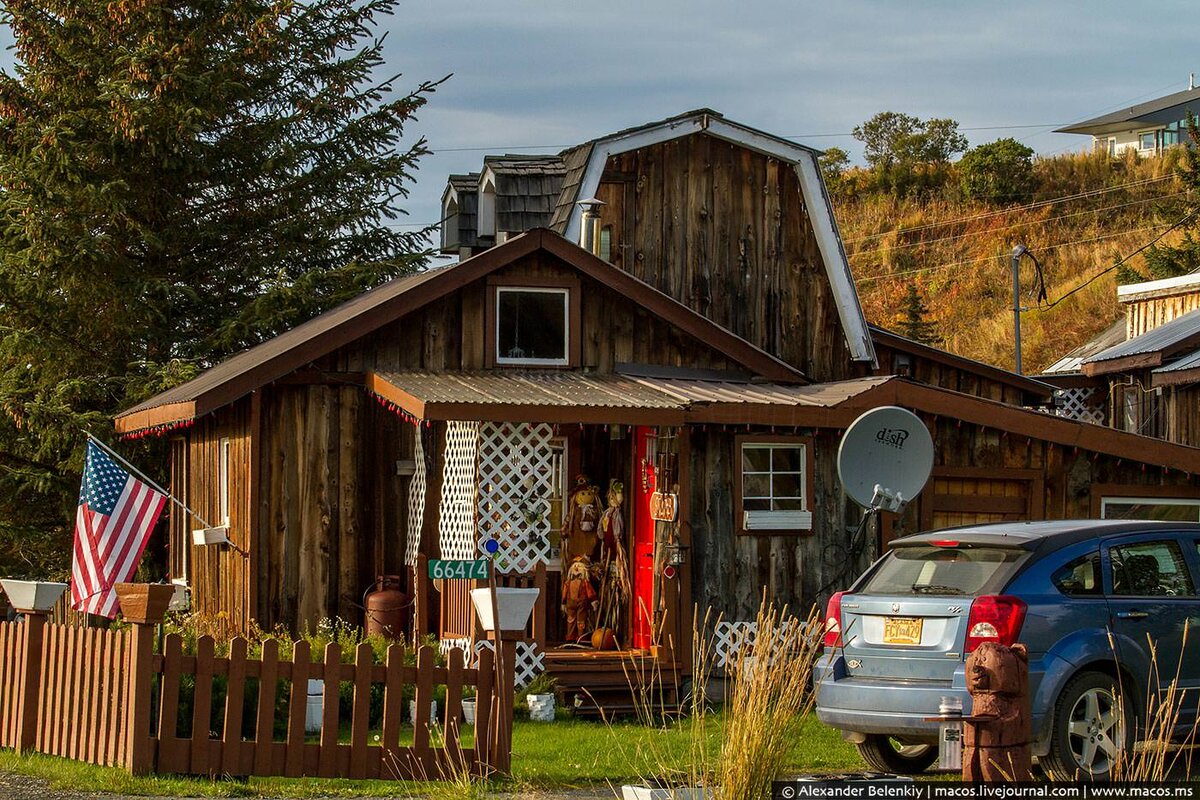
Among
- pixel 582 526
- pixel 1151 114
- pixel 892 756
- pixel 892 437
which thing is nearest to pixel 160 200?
pixel 582 526

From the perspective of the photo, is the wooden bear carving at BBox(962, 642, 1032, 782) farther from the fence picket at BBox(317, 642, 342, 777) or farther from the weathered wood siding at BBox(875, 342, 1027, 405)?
the weathered wood siding at BBox(875, 342, 1027, 405)

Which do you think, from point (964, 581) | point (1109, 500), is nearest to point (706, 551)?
point (1109, 500)

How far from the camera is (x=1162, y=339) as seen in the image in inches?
994

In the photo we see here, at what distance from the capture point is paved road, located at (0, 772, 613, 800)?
32.3 ft

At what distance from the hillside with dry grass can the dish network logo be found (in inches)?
1282

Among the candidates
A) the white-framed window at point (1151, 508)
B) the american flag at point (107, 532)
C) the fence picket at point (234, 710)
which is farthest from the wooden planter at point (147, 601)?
the white-framed window at point (1151, 508)

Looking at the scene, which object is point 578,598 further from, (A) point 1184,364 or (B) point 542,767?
(A) point 1184,364

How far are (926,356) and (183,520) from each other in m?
10.3

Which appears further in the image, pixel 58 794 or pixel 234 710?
pixel 234 710

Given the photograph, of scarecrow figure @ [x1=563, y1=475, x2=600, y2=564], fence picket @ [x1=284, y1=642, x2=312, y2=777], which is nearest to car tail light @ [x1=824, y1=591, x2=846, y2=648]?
fence picket @ [x1=284, y1=642, x2=312, y2=777]

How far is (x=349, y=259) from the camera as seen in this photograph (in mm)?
27594

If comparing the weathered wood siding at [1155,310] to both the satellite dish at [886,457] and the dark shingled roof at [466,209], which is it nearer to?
the dark shingled roof at [466,209]

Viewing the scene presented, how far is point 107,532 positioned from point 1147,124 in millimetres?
76220

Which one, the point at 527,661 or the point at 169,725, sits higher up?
the point at 169,725
